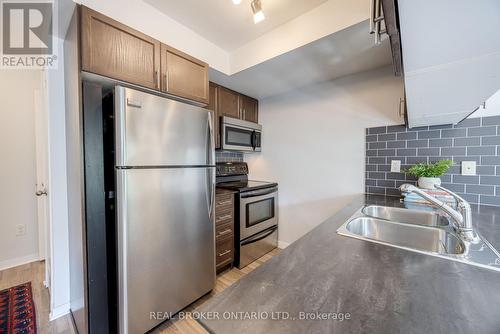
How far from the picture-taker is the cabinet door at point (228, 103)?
2.39 metres

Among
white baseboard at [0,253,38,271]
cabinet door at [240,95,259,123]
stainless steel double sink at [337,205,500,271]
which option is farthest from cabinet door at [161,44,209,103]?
white baseboard at [0,253,38,271]

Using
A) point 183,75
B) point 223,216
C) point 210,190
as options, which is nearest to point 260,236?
point 223,216

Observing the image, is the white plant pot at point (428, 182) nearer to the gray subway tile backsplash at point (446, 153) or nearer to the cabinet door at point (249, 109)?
the gray subway tile backsplash at point (446, 153)

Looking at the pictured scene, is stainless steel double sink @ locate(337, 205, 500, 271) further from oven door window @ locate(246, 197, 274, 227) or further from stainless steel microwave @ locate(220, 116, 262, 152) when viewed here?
stainless steel microwave @ locate(220, 116, 262, 152)

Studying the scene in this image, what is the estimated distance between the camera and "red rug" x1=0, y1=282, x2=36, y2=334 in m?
1.43

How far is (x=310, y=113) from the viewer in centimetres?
249

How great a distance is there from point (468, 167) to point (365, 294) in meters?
1.80

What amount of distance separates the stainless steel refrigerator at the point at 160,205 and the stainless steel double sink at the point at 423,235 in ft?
3.56

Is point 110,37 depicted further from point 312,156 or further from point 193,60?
point 312,156

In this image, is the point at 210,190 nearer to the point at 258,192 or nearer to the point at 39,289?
the point at 258,192

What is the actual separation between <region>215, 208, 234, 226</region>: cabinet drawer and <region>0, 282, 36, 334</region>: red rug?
4.87 ft

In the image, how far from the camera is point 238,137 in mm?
2535

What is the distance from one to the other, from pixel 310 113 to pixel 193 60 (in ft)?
4.83

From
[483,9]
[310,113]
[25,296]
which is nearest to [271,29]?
[310,113]
